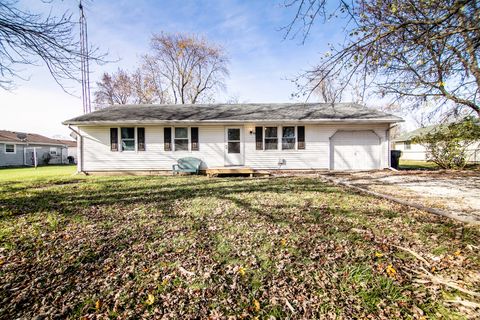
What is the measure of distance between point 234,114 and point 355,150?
669 centimetres

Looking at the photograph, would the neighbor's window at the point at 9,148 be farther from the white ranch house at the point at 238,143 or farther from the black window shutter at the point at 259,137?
the black window shutter at the point at 259,137

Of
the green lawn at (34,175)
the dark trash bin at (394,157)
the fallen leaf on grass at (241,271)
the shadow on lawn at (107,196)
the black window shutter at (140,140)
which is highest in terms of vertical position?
the black window shutter at (140,140)

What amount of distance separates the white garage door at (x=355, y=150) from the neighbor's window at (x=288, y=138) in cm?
213

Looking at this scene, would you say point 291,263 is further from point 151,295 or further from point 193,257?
point 151,295

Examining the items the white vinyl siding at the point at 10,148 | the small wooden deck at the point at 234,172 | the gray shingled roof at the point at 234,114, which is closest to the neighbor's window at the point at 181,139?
the gray shingled roof at the point at 234,114

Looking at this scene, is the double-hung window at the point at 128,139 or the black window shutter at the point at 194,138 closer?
the double-hung window at the point at 128,139

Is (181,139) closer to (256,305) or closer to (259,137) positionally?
(259,137)

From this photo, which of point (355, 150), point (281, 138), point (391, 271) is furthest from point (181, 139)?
point (391, 271)

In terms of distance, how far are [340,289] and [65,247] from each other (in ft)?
12.1

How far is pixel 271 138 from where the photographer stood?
11.6 m

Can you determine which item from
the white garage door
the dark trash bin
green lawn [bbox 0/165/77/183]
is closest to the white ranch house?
the white garage door

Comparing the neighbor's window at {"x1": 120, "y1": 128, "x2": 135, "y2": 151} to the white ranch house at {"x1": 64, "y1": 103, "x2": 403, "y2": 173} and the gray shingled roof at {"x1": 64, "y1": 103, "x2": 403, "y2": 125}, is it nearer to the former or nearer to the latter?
the white ranch house at {"x1": 64, "y1": 103, "x2": 403, "y2": 173}

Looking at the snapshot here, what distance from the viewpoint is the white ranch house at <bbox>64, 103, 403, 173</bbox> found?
1138 cm

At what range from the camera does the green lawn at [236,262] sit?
2.01 meters
